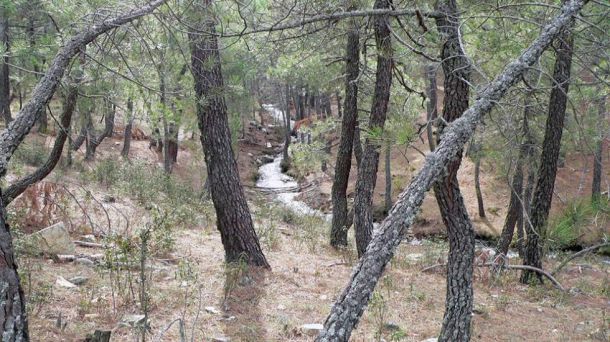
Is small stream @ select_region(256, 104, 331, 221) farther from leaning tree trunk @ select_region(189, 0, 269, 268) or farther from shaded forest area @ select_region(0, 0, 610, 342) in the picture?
leaning tree trunk @ select_region(189, 0, 269, 268)

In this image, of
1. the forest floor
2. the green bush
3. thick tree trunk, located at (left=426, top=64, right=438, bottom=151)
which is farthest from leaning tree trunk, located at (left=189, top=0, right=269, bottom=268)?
the green bush

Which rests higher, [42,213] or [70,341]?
[42,213]

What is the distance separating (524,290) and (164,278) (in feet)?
18.0

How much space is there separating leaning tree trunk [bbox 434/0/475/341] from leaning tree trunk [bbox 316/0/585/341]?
73 centimetres

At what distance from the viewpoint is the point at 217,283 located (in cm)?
649

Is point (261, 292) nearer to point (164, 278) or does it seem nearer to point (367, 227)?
point (164, 278)

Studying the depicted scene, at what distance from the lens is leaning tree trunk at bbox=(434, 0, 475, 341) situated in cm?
365

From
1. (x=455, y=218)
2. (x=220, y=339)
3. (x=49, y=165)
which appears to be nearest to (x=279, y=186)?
(x=49, y=165)

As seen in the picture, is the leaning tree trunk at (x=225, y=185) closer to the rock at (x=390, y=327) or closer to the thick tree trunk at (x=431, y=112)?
the rock at (x=390, y=327)

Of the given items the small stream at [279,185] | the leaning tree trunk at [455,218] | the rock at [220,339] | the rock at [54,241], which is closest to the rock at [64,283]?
the rock at [54,241]

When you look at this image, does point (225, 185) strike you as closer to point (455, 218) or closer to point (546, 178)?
point (455, 218)

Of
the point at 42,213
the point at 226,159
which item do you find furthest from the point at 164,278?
the point at 42,213

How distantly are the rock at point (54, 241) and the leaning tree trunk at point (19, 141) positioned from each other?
3.38 metres

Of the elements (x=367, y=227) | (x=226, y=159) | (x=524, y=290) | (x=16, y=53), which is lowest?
(x=524, y=290)
